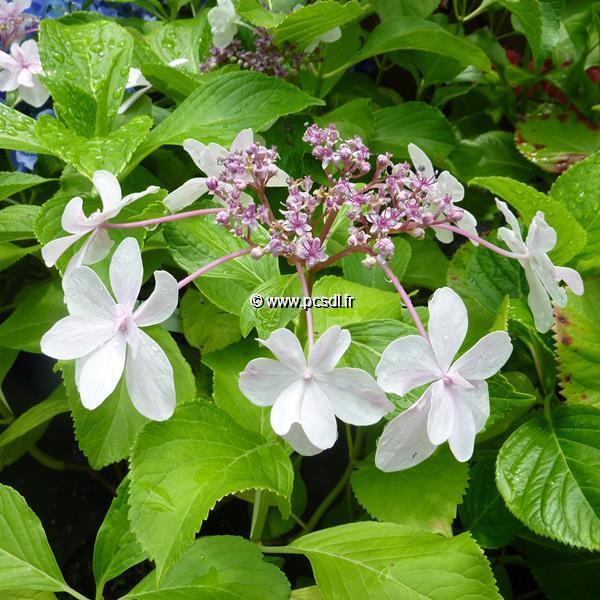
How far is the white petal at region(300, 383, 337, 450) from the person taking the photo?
43cm

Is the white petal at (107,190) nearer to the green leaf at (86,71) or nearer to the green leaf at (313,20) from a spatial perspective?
the green leaf at (86,71)

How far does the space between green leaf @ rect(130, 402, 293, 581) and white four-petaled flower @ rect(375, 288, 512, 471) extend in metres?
0.12

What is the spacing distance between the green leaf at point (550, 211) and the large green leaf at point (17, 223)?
0.51 meters

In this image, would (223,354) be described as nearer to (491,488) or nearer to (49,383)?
(491,488)

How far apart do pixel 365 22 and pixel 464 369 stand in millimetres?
1184

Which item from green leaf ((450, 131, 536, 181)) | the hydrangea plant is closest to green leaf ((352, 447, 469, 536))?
the hydrangea plant

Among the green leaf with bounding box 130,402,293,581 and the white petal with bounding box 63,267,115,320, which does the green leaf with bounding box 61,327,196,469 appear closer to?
the green leaf with bounding box 130,402,293,581

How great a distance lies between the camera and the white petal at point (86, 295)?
18.2 inches

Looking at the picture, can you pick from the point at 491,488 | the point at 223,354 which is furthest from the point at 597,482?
the point at 223,354

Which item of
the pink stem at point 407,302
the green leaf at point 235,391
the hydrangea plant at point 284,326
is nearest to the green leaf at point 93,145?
the hydrangea plant at point 284,326

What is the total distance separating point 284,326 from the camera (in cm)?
56

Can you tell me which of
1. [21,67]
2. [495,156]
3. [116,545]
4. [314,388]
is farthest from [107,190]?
[495,156]

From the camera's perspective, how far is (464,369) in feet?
1.49

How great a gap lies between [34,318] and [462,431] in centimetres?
54
